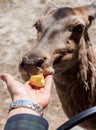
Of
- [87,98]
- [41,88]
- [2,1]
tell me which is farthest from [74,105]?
[2,1]

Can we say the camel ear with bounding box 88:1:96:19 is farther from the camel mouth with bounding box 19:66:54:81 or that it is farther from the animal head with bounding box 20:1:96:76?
the camel mouth with bounding box 19:66:54:81

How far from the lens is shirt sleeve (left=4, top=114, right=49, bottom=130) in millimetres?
2389

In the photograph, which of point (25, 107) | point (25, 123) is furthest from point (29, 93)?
point (25, 123)

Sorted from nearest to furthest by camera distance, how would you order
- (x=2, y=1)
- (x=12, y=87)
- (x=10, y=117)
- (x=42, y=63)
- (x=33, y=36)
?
1. (x=10, y=117)
2. (x=12, y=87)
3. (x=42, y=63)
4. (x=33, y=36)
5. (x=2, y=1)

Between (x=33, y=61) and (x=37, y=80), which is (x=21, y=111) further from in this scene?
(x=33, y=61)

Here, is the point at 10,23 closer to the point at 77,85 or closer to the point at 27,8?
the point at 27,8

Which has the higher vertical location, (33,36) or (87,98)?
(87,98)

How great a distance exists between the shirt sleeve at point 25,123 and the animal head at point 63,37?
1164 millimetres

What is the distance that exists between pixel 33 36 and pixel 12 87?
4558 mm

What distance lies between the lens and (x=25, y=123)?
2.39 metres

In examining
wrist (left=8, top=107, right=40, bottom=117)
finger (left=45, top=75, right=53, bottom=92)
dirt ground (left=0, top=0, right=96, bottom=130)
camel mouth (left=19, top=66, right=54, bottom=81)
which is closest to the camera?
wrist (left=8, top=107, right=40, bottom=117)

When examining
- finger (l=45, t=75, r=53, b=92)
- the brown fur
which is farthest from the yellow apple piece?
the brown fur

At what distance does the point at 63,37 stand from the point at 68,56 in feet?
0.67

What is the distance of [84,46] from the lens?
4066mm
